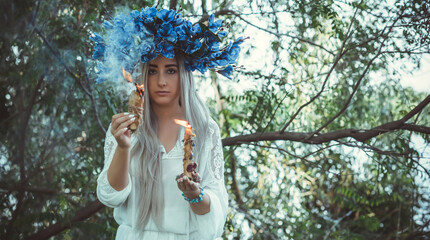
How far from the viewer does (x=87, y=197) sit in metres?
3.81

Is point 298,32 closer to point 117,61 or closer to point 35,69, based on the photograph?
point 35,69

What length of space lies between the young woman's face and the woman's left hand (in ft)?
1.80

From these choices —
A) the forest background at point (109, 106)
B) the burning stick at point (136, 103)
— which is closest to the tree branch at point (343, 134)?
the forest background at point (109, 106)

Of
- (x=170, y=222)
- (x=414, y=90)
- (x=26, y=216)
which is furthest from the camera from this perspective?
(x=414, y=90)

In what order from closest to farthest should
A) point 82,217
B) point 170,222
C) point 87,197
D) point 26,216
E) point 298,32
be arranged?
point 170,222 → point 26,216 → point 82,217 → point 87,197 → point 298,32

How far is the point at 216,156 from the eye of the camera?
92.8 inches

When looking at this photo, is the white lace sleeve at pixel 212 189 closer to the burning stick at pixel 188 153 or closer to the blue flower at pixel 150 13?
the burning stick at pixel 188 153

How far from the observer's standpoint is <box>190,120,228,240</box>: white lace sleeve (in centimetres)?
219

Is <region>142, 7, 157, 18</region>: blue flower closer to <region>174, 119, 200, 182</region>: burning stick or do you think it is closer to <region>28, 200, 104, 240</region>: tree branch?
<region>174, 119, 200, 182</region>: burning stick

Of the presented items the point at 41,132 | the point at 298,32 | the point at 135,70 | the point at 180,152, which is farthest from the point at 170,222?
the point at 298,32

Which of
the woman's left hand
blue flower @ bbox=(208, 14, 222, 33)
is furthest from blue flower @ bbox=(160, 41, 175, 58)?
the woman's left hand

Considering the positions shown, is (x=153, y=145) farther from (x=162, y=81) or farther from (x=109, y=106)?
(x=109, y=106)

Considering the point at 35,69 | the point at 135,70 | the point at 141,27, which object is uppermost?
the point at 35,69

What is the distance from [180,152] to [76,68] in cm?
166
